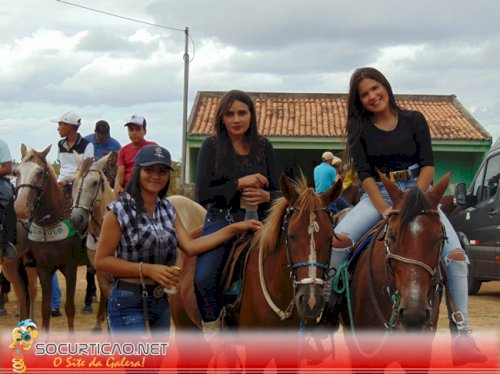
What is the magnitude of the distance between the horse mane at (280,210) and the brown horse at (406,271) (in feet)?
1.57

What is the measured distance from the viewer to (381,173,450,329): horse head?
3.92 m

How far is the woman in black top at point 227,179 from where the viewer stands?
16.5 feet

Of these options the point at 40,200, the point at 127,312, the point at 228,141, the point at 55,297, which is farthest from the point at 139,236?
the point at 55,297

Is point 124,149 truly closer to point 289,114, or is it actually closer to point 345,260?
point 345,260

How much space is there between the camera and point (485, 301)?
1249 centimetres

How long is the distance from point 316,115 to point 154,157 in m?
21.5

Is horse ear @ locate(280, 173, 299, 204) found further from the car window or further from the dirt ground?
the car window

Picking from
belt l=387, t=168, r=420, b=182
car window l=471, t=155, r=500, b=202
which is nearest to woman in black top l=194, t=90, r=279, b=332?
belt l=387, t=168, r=420, b=182

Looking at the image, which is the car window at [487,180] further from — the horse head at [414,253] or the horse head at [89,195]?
the horse head at [414,253]

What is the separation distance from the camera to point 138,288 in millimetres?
4414

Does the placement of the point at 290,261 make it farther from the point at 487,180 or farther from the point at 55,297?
the point at 487,180

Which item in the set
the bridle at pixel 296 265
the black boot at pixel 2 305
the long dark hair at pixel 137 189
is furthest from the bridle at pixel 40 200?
the bridle at pixel 296 265

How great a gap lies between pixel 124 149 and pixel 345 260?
4.96 m

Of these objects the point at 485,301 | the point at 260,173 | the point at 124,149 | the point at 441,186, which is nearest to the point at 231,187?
the point at 260,173
